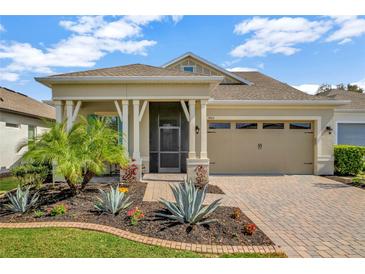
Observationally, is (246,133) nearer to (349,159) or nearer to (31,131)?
(349,159)

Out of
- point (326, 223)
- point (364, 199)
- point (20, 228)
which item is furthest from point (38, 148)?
point (364, 199)

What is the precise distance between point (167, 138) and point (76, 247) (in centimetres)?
865

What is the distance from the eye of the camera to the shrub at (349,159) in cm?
1173

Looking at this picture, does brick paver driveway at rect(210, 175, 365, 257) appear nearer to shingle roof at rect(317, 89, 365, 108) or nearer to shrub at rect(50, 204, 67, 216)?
shrub at rect(50, 204, 67, 216)

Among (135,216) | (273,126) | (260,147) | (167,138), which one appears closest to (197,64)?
(167,138)

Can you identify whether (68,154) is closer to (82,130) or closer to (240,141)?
(82,130)

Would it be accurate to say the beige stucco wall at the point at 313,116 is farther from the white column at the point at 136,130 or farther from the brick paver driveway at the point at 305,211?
the white column at the point at 136,130

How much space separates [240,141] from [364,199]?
5.67 metres

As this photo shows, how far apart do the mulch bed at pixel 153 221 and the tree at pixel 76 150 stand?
743 millimetres

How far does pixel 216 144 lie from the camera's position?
12.4 metres

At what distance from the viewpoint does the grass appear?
3.86 m

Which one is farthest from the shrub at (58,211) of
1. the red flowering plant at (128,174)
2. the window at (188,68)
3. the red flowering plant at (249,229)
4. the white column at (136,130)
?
the window at (188,68)

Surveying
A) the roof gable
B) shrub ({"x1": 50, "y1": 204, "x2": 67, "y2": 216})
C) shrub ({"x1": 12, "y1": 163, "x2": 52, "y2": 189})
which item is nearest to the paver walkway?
shrub ({"x1": 50, "y1": 204, "x2": 67, "y2": 216})

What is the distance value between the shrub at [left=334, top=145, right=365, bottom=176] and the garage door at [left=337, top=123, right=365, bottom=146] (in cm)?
305
